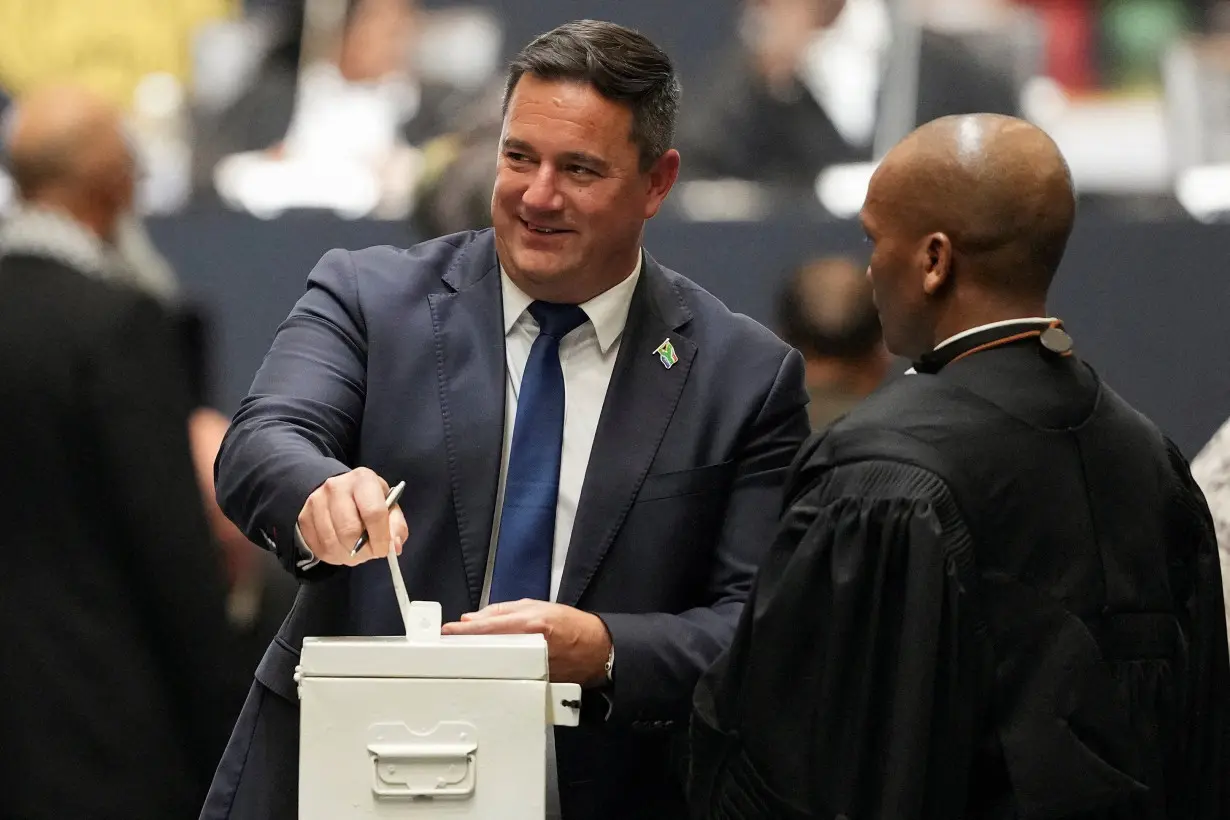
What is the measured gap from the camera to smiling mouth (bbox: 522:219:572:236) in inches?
94.6

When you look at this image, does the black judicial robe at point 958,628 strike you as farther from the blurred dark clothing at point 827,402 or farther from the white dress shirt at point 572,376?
the blurred dark clothing at point 827,402

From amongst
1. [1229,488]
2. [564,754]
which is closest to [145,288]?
[564,754]

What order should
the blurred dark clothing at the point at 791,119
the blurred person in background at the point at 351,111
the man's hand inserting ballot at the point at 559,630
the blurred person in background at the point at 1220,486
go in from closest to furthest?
1. the man's hand inserting ballot at the point at 559,630
2. the blurred person in background at the point at 1220,486
3. the blurred dark clothing at the point at 791,119
4. the blurred person in background at the point at 351,111

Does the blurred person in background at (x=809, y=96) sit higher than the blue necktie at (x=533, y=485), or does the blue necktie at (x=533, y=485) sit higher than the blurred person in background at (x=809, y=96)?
the blurred person in background at (x=809, y=96)

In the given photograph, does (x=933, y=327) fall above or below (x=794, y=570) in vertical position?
above

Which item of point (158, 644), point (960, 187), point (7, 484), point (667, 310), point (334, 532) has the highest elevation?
point (960, 187)

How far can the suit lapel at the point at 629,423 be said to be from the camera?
2.29 meters

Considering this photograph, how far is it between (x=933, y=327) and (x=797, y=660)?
45 cm

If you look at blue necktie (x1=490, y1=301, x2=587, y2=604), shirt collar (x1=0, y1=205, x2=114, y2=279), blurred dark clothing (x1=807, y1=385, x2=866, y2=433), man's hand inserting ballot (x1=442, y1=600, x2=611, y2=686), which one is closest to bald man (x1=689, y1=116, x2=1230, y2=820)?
man's hand inserting ballot (x1=442, y1=600, x2=611, y2=686)

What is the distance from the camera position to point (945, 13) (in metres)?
5.43

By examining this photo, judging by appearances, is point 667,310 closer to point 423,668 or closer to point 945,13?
point 423,668

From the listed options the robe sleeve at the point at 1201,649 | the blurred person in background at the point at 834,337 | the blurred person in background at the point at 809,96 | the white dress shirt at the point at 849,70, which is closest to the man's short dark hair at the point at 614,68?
the robe sleeve at the point at 1201,649

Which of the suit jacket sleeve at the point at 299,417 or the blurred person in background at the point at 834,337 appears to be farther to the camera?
the blurred person in background at the point at 834,337

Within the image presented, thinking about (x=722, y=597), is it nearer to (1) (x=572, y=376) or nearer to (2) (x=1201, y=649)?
(1) (x=572, y=376)
